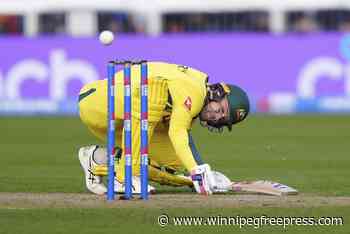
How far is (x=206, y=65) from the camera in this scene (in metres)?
27.2

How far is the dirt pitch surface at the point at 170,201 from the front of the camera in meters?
11.4

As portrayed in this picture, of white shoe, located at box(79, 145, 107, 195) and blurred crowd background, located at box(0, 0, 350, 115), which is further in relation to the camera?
blurred crowd background, located at box(0, 0, 350, 115)

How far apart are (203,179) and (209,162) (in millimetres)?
5496

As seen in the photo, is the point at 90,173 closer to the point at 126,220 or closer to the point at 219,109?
the point at 219,109

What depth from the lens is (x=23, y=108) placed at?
27641mm

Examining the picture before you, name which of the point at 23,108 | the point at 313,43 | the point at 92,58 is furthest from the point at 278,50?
the point at 23,108

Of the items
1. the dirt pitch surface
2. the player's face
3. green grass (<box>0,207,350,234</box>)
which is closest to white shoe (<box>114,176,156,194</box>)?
the dirt pitch surface

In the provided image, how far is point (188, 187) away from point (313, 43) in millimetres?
14183

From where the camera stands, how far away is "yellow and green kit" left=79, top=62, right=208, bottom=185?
1152cm

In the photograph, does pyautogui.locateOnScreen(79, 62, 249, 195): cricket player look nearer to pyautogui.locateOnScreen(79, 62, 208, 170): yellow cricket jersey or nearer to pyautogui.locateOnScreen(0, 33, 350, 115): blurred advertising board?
pyautogui.locateOnScreen(79, 62, 208, 170): yellow cricket jersey

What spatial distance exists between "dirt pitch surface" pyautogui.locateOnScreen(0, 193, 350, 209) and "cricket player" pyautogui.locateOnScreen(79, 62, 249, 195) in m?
0.22

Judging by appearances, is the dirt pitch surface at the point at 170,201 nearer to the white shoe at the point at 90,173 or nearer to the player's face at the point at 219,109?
the white shoe at the point at 90,173

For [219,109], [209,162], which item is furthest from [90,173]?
[209,162]

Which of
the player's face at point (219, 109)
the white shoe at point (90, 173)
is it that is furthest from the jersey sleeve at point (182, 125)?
the white shoe at point (90, 173)
